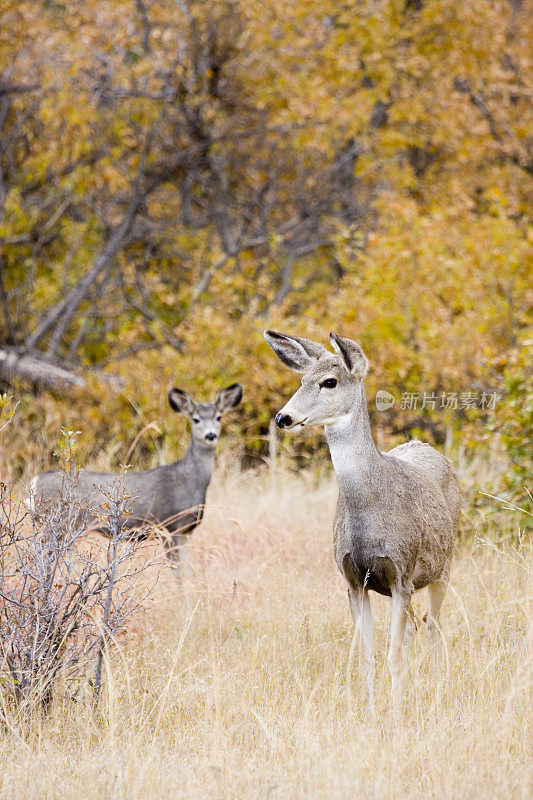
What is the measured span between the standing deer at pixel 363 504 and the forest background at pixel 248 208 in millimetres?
4247

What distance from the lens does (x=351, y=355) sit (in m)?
4.98

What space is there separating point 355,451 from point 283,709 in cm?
135

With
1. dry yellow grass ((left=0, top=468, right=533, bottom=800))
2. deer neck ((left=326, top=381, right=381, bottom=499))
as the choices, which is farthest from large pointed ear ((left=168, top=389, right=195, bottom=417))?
deer neck ((left=326, top=381, right=381, bottom=499))

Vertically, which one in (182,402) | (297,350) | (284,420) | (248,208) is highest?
(248,208)

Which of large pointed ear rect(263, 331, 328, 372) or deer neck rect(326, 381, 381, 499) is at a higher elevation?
large pointed ear rect(263, 331, 328, 372)

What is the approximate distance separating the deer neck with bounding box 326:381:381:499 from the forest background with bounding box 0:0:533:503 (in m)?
4.38

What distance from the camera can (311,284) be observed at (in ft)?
60.4

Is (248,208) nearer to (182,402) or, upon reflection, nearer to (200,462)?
(182,402)

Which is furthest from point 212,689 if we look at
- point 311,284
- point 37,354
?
point 311,284

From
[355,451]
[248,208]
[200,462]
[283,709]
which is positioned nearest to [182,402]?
[200,462]

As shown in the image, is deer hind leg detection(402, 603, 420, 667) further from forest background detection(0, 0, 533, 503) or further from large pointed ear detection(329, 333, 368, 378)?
forest background detection(0, 0, 533, 503)

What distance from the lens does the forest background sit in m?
12.3
